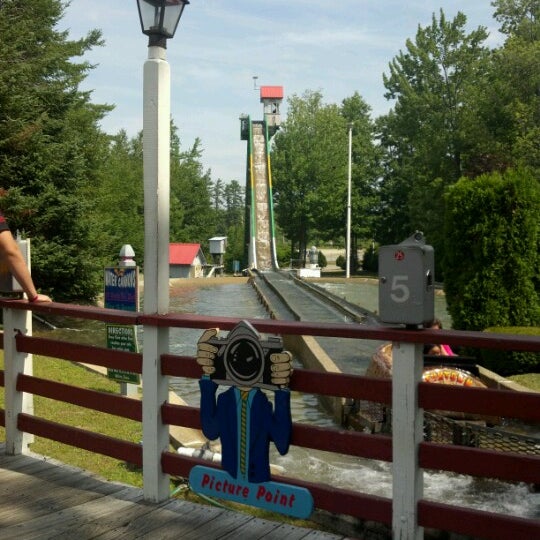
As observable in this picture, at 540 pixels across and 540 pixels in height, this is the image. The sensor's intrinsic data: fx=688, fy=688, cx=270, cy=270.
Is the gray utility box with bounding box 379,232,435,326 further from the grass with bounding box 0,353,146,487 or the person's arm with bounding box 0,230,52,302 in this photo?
the grass with bounding box 0,353,146,487

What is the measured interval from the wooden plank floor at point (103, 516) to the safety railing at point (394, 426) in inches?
7.9

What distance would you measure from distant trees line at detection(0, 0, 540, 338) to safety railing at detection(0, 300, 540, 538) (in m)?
8.13

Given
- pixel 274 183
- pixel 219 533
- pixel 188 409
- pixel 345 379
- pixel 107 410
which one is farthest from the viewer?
pixel 274 183

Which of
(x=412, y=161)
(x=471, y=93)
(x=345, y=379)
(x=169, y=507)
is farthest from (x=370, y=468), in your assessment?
(x=412, y=161)

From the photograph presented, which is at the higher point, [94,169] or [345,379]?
[94,169]

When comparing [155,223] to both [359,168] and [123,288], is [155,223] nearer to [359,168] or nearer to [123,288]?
[123,288]

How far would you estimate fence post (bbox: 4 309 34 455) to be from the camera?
4855 millimetres

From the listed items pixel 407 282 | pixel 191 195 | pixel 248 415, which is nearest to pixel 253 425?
pixel 248 415

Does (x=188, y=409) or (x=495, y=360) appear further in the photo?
(x=495, y=360)

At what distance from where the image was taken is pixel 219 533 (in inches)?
137

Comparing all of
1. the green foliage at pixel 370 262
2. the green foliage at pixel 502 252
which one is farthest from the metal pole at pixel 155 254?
the green foliage at pixel 370 262

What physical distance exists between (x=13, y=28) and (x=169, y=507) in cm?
1818

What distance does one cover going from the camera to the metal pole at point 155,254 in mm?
3924

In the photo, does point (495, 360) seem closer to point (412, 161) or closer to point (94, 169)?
point (94, 169)
